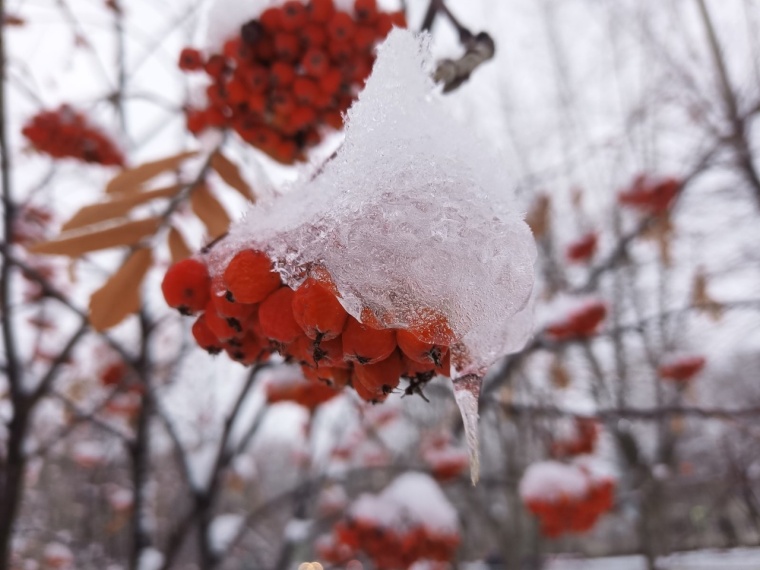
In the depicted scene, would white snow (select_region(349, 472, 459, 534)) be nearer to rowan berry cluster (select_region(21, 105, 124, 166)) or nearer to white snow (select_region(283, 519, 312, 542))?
white snow (select_region(283, 519, 312, 542))

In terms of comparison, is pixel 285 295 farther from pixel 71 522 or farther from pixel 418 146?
pixel 71 522

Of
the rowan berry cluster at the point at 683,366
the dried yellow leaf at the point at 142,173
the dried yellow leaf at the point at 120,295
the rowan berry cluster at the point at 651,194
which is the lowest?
the dried yellow leaf at the point at 120,295

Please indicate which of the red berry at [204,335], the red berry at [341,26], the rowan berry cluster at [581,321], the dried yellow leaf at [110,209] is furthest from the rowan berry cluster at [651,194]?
the red berry at [204,335]

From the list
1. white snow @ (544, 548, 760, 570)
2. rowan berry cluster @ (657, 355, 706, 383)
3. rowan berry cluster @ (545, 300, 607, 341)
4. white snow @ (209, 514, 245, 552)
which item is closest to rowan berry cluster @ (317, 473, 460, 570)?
white snow @ (209, 514, 245, 552)

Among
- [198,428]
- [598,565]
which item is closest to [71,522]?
[198,428]

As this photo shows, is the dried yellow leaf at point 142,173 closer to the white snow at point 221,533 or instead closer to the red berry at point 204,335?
the red berry at point 204,335

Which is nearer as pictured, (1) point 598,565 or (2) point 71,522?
(1) point 598,565
